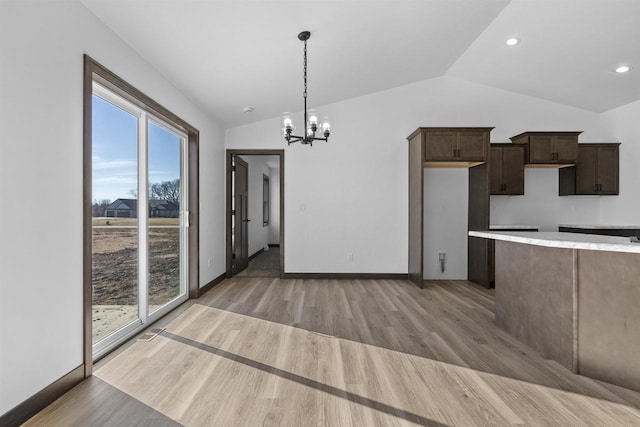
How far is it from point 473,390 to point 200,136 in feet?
13.1

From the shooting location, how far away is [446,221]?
5066 mm

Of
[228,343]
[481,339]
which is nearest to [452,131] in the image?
[481,339]

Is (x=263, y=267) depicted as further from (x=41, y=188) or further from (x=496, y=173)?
(x=41, y=188)

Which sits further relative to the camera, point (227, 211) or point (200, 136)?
point (227, 211)

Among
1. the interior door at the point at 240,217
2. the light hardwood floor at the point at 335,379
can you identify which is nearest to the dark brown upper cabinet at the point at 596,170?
the light hardwood floor at the point at 335,379

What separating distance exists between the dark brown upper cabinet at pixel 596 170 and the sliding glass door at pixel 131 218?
18.9 feet

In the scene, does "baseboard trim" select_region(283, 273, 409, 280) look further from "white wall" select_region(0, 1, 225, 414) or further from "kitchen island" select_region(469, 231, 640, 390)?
"white wall" select_region(0, 1, 225, 414)

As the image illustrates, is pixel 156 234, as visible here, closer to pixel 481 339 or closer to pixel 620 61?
pixel 481 339

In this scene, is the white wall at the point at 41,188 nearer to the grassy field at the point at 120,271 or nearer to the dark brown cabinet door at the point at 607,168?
the grassy field at the point at 120,271

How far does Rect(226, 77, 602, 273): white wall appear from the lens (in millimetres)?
5047

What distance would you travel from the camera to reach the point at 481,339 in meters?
2.75

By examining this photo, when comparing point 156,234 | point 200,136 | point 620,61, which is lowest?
point 156,234

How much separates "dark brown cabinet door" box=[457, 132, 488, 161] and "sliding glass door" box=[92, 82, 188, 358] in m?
3.73

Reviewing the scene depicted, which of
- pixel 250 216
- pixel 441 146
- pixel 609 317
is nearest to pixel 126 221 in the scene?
pixel 609 317
